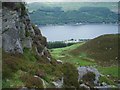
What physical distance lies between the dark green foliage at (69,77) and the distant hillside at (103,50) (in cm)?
6647

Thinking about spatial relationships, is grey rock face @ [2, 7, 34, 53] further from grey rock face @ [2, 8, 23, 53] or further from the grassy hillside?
the grassy hillside

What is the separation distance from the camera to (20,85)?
2392 cm

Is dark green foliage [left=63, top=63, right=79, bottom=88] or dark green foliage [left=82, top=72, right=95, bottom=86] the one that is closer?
dark green foliage [left=63, top=63, right=79, bottom=88]

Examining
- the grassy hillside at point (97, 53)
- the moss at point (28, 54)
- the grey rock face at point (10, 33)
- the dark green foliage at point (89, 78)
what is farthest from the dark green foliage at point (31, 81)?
the grassy hillside at point (97, 53)

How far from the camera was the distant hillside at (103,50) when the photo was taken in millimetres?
102425

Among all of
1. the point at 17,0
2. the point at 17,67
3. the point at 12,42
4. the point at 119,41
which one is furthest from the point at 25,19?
the point at 119,41

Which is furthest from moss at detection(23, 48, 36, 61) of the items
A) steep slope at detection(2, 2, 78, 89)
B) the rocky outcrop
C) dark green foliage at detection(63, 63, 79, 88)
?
dark green foliage at detection(63, 63, 79, 88)

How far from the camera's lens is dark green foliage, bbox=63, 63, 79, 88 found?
29375 mm

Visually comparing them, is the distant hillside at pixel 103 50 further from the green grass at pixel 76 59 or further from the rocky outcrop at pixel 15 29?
the rocky outcrop at pixel 15 29

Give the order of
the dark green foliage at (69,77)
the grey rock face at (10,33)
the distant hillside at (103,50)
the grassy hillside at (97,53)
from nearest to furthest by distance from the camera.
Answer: the grey rock face at (10,33) → the dark green foliage at (69,77) → the grassy hillside at (97,53) → the distant hillside at (103,50)

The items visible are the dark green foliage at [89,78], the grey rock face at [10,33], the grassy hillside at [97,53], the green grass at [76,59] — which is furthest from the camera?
the grassy hillside at [97,53]

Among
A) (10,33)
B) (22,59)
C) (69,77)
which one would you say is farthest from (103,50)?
(10,33)

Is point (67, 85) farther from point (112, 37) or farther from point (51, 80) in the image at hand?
point (112, 37)

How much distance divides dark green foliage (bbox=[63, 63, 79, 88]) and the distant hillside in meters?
66.5
